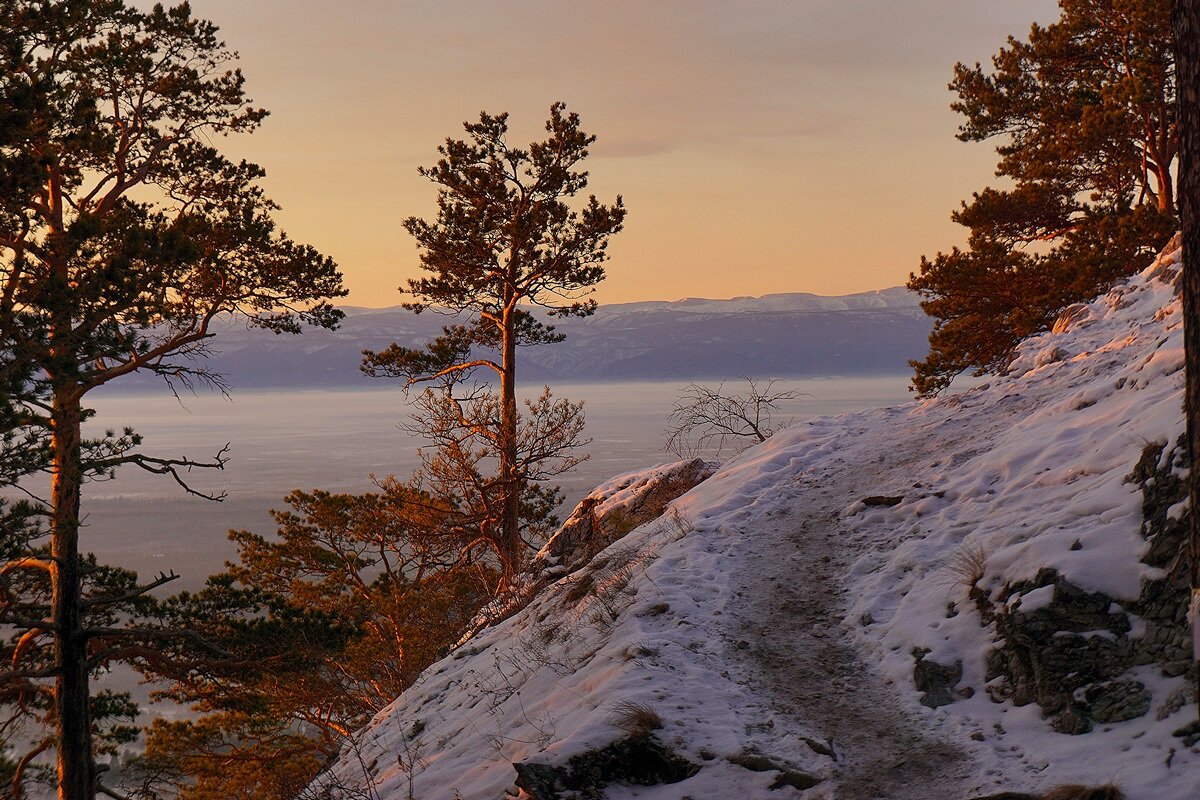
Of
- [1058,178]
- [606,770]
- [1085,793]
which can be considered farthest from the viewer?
[1058,178]

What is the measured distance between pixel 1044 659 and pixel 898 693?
107 centimetres

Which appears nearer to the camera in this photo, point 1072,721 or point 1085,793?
point 1085,793

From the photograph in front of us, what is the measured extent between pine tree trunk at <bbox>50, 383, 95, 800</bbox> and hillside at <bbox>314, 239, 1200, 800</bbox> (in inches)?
272

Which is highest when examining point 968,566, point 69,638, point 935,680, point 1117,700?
point 968,566

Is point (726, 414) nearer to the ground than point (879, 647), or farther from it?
farther from it

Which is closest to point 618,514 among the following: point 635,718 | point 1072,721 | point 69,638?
point 69,638

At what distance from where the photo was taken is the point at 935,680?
6223mm

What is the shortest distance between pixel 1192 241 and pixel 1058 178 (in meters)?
20.9

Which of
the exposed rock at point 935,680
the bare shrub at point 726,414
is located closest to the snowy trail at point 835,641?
the exposed rock at point 935,680

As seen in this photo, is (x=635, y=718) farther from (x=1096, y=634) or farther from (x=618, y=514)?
(x=618, y=514)

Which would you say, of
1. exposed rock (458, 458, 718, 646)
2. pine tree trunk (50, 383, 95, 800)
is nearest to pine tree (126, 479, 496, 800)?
pine tree trunk (50, 383, 95, 800)

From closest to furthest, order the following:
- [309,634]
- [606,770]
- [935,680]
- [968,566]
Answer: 1. [606,770]
2. [935,680]
3. [968,566]
4. [309,634]

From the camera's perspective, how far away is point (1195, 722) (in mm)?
4633

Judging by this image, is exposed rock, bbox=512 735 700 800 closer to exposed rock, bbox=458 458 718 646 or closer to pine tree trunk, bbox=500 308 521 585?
exposed rock, bbox=458 458 718 646
